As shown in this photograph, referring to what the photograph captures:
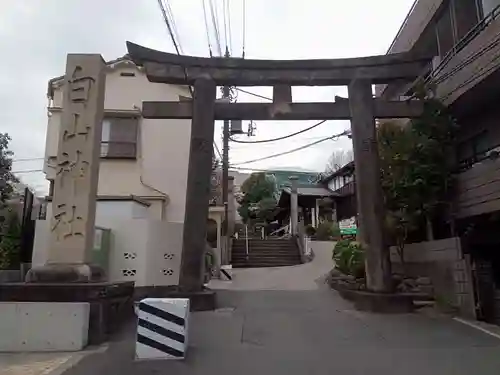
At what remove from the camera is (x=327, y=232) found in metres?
30.6

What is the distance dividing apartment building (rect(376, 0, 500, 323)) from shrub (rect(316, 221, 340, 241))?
57.1ft

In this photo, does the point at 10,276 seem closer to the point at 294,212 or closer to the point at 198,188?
the point at 198,188

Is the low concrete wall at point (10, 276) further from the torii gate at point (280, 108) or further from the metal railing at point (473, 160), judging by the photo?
the metal railing at point (473, 160)

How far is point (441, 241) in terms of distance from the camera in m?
11.3

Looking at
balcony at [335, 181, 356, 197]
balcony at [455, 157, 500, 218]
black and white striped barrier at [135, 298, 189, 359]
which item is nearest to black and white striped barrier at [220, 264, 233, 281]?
balcony at [455, 157, 500, 218]

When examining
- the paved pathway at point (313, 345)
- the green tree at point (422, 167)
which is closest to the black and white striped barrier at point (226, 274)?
the paved pathway at point (313, 345)

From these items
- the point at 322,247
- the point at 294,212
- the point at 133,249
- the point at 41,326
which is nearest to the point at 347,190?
the point at 294,212

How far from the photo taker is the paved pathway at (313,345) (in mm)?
6090

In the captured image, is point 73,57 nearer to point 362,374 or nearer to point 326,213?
point 362,374

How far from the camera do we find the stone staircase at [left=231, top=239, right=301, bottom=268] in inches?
994

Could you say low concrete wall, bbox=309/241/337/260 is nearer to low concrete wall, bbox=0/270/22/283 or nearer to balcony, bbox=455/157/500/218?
balcony, bbox=455/157/500/218

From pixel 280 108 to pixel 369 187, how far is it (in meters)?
3.14

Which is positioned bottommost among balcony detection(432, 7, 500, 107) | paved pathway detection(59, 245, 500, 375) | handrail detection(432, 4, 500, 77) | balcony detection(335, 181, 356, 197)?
paved pathway detection(59, 245, 500, 375)

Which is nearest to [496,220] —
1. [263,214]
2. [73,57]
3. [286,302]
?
[286,302]
